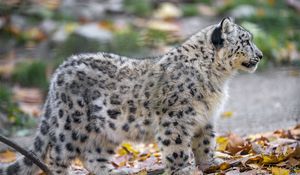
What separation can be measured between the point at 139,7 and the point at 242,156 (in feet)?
39.6

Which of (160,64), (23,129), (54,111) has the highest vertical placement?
(160,64)

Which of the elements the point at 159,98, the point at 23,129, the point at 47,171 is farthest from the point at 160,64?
the point at 23,129

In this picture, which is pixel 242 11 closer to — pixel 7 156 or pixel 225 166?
pixel 7 156

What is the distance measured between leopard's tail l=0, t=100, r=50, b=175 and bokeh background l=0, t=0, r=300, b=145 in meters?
3.37

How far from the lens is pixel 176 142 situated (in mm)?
7066

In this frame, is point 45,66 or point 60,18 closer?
point 45,66

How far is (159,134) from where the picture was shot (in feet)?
23.5

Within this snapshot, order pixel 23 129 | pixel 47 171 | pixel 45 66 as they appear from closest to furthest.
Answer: pixel 47 171
pixel 23 129
pixel 45 66

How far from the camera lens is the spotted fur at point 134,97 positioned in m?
7.29

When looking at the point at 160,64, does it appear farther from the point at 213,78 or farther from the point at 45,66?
the point at 45,66

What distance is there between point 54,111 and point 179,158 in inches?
57.1

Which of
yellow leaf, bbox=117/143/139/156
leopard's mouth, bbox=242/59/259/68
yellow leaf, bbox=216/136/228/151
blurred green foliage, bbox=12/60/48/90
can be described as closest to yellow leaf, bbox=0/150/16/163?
yellow leaf, bbox=117/143/139/156

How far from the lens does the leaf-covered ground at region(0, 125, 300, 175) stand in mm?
6895

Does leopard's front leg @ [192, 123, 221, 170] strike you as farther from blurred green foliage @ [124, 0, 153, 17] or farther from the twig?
blurred green foliage @ [124, 0, 153, 17]
